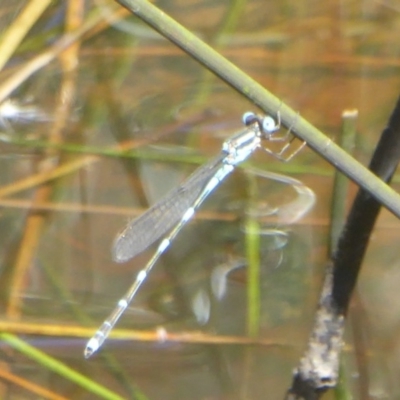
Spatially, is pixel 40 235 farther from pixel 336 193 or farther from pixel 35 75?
pixel 336 193

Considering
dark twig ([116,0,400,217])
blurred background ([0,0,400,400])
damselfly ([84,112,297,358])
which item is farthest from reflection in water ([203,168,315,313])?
dark twig ([116,0,400,217])

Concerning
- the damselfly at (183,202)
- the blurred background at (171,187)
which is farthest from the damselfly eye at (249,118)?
the blurred background at (171,187)

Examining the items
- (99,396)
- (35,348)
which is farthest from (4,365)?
(99,396)

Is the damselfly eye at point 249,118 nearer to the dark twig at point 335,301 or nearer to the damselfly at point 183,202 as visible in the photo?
Answer: the damselfly at point 183,202

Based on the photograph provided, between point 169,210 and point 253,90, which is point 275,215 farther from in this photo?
point 253,90

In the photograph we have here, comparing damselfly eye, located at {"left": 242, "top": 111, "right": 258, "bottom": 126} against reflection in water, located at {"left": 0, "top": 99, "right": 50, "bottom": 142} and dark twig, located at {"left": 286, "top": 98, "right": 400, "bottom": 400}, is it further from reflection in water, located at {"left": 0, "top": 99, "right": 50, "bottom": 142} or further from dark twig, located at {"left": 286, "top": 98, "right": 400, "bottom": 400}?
reflection in water, located at {"left": 0, "top": 99, "right": 50, "bottom": 142}
